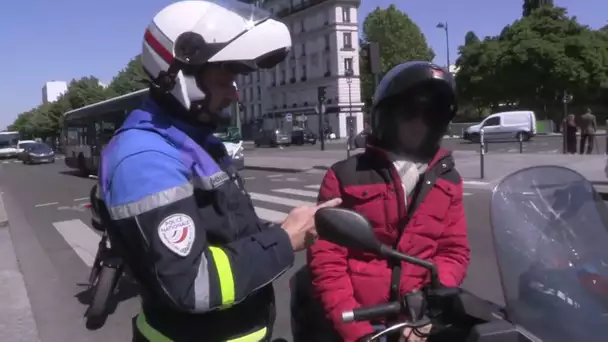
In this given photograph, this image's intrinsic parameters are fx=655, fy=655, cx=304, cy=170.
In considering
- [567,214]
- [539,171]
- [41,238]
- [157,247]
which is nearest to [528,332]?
[567,214]

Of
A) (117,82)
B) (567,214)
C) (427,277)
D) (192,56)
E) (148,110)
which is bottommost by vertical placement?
(427,277)

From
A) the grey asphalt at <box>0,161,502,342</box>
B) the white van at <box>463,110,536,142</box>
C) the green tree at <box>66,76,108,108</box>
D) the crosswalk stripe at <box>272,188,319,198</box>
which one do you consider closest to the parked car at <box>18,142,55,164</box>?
the green tree at <box>66,76,108,108</box>

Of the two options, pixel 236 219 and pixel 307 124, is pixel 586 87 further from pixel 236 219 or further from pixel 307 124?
pixel 236 219

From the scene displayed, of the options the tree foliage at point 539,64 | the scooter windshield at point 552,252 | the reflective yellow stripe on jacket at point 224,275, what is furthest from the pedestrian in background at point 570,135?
the tree foliage at point 539,64

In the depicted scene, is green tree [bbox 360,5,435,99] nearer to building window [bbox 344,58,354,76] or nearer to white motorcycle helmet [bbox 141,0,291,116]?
building window [bbox 344,58,354,76]

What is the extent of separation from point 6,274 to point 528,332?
7008 millimetres

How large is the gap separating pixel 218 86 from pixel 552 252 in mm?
1051

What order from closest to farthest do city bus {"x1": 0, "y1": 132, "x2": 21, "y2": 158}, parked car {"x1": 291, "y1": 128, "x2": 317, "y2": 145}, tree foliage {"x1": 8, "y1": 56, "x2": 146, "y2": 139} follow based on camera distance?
parked car {"x1": 291, "y1": 128, "x2": 317, "y2": 145} < city bus {"x1": 0, "y1": 132, "x2": 21, "y2": 158} < tree foliage {"x1": 8, "y1": 56, "x2": 146, "y2": 139}

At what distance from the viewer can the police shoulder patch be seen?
1.53m

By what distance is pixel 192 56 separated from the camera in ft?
5.80

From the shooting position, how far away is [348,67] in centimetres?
7050

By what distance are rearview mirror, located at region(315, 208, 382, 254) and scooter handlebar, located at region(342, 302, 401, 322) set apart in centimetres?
18

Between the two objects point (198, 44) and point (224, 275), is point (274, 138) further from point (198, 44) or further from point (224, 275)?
point (224, 275)

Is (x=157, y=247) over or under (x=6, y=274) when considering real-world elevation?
over
